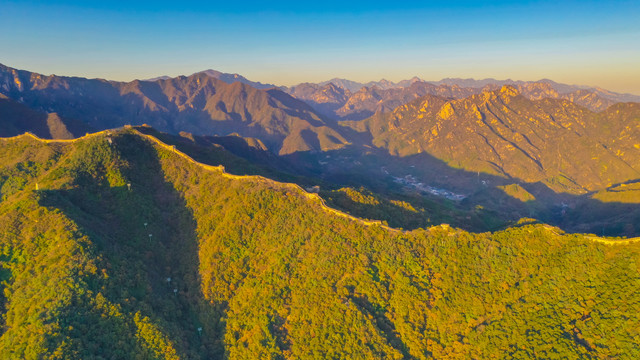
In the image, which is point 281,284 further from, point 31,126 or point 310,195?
point 31,126

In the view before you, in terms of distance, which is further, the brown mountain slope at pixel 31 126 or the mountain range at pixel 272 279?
the brown mountain slope at pixel 31 126

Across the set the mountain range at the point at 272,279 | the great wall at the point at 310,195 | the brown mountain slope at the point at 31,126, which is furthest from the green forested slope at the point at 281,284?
the brown mountain slope at the point at 31,126

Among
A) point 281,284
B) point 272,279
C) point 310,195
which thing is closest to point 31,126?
point 310,195

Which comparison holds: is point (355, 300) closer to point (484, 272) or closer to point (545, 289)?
point (484, 272)

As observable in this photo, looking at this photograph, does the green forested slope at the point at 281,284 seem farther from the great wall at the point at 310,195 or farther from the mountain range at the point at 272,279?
the great wall at the point at 310,195

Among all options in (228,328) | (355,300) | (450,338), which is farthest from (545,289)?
(228,328)

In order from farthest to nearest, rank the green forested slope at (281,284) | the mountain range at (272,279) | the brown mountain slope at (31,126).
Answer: the brown mountain slope at (31,126) → the mountain range at (272,279) → the green forested slope at (281,284)

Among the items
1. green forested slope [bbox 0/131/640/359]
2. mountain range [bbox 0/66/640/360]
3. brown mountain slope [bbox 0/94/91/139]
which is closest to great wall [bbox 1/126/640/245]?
mountain range [bbox 0/66/640/360]

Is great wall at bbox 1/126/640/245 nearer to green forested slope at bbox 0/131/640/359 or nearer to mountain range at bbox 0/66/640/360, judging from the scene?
mountain range at bbox 0/66/640/360

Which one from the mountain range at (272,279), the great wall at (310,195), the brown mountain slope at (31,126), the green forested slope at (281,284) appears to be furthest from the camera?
the brown mountain slope at (31,126)
